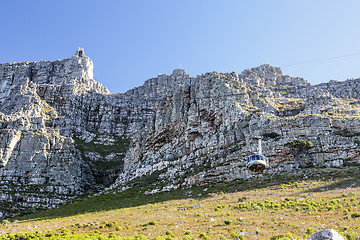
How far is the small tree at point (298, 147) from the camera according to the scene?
2329 inches

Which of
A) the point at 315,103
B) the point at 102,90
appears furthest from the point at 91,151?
the point at 315,103

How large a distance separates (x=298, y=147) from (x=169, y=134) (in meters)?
46.7

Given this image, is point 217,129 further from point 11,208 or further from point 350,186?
point 11,208

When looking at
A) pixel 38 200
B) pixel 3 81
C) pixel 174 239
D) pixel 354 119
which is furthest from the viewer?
pixel 3 81

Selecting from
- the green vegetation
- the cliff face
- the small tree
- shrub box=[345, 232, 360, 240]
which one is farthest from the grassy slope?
the green vegetation

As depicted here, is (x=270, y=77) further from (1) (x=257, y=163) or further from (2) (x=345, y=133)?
(1) (x=257, y=163)

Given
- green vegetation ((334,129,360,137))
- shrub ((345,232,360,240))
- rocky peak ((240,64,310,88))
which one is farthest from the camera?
rocky peak ((240,64,310,88))

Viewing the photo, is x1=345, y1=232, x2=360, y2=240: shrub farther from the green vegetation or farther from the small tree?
the green vegetation

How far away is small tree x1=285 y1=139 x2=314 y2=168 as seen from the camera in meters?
59.2

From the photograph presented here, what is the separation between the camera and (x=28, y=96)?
12438 cm

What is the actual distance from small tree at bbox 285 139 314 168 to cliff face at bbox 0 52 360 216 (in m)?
0.53

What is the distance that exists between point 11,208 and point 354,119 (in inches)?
3208

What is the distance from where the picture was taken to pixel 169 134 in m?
98.0

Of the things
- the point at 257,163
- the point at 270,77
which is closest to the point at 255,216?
the point at 257,163
